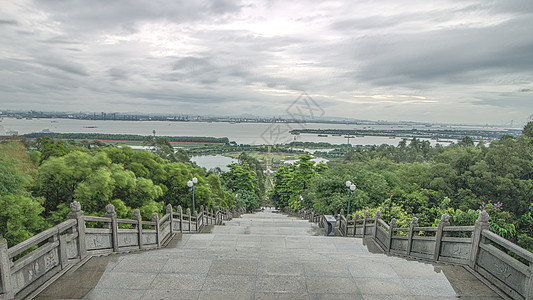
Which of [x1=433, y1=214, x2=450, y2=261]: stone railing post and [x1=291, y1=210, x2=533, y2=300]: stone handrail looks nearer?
[x1=291, y1=210, x2=533, y2=300]: stone handrail

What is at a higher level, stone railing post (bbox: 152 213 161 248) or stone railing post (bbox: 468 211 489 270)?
stone railing post (bbox: 468 211 489 270)

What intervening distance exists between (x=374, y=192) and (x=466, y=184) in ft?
36.3

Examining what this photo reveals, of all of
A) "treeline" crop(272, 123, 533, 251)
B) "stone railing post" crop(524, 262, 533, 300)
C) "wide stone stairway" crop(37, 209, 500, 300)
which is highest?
"stone railing post" crop(524, 262, 533, 300)

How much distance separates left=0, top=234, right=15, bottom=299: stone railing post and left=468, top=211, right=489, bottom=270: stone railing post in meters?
8.07

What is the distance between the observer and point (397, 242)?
862cm

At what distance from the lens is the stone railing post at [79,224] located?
586cm

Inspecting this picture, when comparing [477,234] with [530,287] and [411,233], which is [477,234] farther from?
[411,233]

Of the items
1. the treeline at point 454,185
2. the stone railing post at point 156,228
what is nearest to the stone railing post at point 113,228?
the stone railing post at point 156,228

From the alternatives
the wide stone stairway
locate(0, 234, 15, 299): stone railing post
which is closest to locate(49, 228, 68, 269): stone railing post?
the wide stone stairway

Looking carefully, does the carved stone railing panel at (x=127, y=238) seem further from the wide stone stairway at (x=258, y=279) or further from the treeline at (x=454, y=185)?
the treeline at (x=454, y=185)

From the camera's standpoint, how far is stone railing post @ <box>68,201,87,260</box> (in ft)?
19.2

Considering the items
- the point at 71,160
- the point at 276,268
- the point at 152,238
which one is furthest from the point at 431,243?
the point at 71,160

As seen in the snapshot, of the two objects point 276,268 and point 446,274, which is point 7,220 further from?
point 446,274

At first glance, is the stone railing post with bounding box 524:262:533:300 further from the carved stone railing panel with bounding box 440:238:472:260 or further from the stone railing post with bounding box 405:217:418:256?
the stone railing post with bounding box 405:217:418:256
